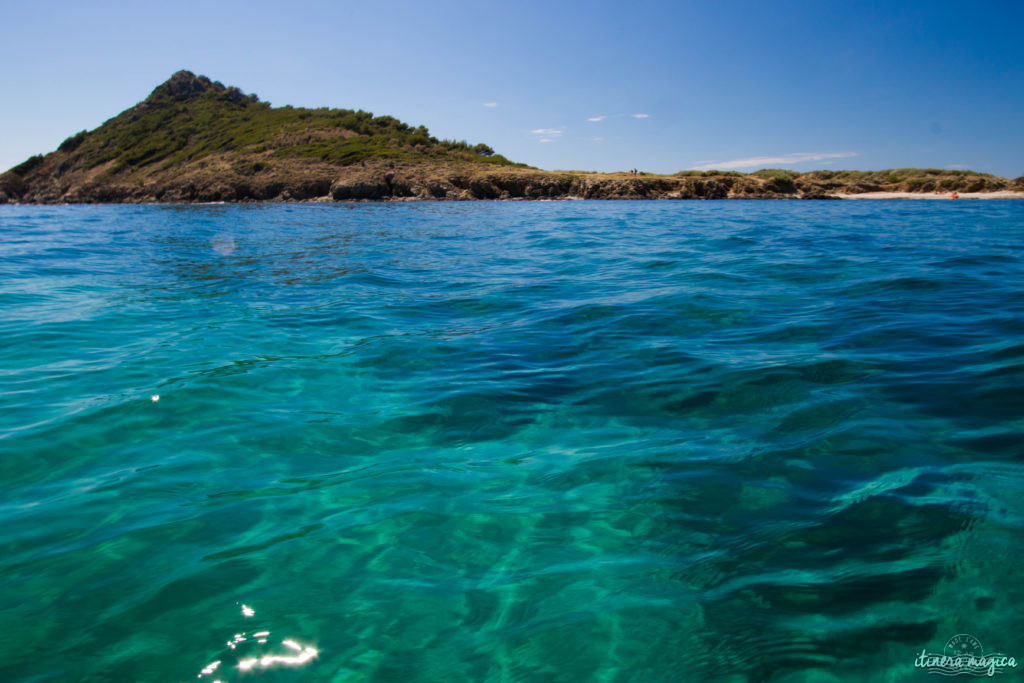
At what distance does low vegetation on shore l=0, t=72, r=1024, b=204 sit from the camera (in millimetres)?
43812

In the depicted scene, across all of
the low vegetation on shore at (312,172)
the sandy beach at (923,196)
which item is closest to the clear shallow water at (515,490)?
the low vegetation on shore at (312,172)

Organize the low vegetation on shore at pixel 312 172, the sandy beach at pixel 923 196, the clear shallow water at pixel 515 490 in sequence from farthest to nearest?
the low vegetation on shore at pixel 312 172 → the sandy beach at pixel 923 196 → the clear shallow water at pixel 515 490

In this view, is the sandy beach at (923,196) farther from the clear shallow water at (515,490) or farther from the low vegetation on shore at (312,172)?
the clear shallow water at (515,490)

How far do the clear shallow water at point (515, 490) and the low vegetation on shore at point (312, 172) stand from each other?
39422mm

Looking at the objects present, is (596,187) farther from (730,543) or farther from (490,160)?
(730,543)

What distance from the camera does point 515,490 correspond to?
288 cm

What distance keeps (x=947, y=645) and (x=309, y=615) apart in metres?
2.18

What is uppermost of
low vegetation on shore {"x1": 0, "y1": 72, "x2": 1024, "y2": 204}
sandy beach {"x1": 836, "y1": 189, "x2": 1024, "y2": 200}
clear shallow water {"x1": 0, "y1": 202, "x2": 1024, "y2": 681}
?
low vegetation on shore {"x1": 0, "y1": 72, "x2": 1024, "y2": 204}

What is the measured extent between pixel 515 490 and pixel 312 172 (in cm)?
4950

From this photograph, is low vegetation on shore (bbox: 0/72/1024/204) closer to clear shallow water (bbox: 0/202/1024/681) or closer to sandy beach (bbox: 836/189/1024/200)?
sandy beach (bbox: 836/189/1024/200)

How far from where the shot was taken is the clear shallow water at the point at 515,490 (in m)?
1.89

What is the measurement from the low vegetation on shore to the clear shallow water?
129ft

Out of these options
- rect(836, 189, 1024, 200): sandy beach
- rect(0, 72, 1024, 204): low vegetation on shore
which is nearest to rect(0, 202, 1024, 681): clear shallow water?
rect(0, 72, 1024, 204): low vegetation on shore

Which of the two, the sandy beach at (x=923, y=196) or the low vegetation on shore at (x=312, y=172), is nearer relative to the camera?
the sandy beach at (x=923, y=196)
